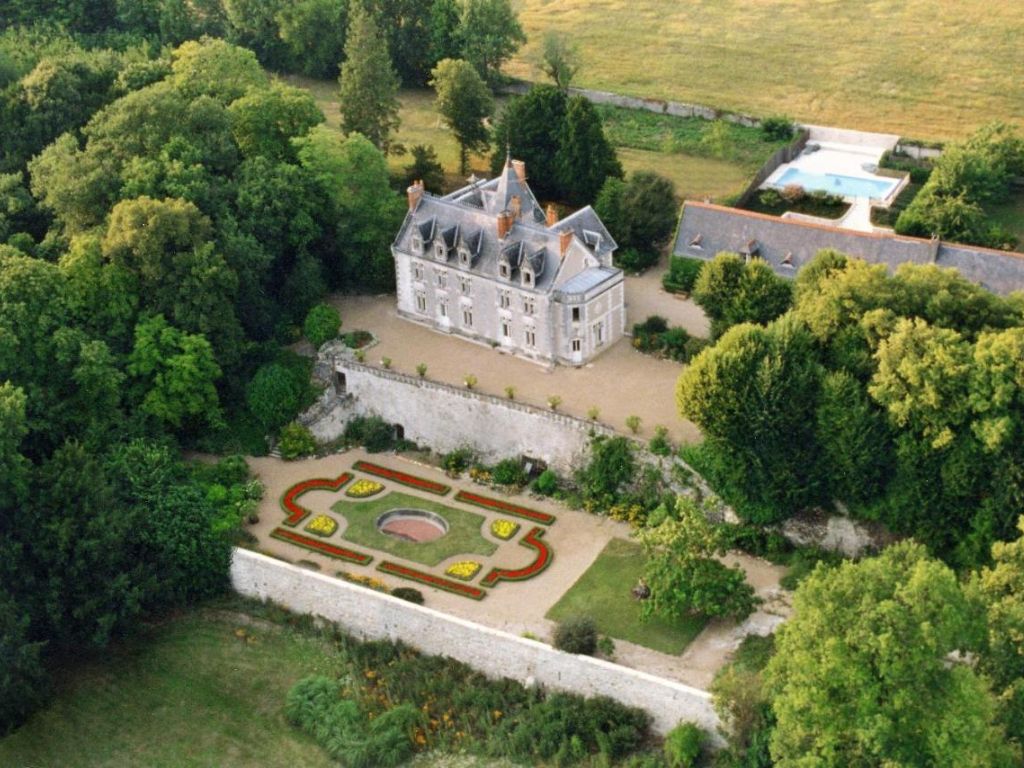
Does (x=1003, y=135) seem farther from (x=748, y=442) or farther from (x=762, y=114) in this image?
(x=748, y=442)

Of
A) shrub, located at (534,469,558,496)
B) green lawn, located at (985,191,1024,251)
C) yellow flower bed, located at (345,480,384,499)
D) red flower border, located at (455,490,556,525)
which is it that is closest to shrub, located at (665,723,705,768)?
red flower border, located at (455,490,556,525)

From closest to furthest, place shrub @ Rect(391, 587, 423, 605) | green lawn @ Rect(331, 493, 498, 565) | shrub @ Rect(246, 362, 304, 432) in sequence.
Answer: shrub @ Rect(391, 587, 423, 605) → green lawn @ Rect(331, 493, 498, 565) → shrub @ Rect(246, 362, 304, 432)

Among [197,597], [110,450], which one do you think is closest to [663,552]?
[197,597]

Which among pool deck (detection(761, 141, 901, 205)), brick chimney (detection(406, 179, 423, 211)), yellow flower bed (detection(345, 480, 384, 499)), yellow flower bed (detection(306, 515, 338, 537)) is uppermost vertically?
brick chimney (detection(406, 179, 423, 211))

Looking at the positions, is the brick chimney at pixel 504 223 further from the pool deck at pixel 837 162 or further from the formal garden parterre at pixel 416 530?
the pool deck at pixel 837 162

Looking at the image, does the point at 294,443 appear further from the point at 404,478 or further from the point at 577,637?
the point at 577,637

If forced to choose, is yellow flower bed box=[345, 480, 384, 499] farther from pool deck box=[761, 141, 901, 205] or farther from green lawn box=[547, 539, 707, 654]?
pool deck box=[761, 141, 901, 205]
